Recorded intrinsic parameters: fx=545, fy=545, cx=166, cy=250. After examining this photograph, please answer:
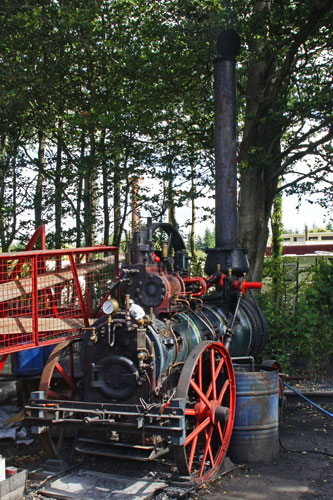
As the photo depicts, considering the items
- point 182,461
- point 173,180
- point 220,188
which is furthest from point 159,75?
point 182,461

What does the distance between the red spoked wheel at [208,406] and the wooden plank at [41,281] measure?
6.34ft

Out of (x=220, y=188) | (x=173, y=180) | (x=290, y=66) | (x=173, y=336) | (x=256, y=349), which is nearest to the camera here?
(x=173, y=336)

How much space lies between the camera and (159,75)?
1154 centimetres

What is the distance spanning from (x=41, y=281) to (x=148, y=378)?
2.09m

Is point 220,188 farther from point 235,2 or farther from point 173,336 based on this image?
point 235,2

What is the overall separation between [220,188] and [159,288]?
10.6 feet

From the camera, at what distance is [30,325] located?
562 centimetres

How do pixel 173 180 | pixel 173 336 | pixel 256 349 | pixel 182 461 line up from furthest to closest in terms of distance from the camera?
pixel 173 180, pixel 256 349, pixel 173 336, pixel 182 461

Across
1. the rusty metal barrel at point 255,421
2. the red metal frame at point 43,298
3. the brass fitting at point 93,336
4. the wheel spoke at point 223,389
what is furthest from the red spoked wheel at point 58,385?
the rusty metal barrel at point 255,421

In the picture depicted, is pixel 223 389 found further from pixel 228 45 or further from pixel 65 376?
pixel 228 45

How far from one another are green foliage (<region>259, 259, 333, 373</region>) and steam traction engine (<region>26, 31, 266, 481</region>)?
3927 mm

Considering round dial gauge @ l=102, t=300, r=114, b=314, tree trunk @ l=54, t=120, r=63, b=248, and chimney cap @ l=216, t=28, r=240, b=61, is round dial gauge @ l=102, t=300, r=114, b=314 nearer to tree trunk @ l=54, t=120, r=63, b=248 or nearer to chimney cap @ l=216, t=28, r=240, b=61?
chimney cap @ l=216, t=28, r=240, b=61

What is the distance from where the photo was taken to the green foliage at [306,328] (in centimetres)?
989

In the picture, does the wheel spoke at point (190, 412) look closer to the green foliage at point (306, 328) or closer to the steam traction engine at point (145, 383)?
the steam traction engine at point (145, 383)
